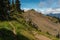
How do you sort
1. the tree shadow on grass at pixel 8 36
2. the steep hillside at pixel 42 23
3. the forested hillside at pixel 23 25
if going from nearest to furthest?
the tree shadow on grass at pixel 8 36, the forested hillside at pixel 23 25, the steep hillside at pixel 42 23

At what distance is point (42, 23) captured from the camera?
93062 mm

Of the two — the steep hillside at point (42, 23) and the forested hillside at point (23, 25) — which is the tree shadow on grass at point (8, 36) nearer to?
the forested hillside at point (23, 25)

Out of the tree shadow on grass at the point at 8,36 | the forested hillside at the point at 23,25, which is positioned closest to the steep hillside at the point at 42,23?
the forested hillside at the point at 23,25

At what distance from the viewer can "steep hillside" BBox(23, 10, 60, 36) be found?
87425mm

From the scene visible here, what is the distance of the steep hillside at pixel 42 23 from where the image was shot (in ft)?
287

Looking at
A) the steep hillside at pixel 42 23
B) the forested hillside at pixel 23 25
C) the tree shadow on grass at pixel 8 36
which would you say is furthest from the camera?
the steep hillside at pixel 42 23

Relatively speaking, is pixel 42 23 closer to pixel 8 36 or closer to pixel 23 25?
pixel 23 25

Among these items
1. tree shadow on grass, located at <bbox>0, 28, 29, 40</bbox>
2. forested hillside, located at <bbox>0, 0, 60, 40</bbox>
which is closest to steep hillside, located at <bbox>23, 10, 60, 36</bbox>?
forested hillside, located at <bbox>0, 0, 60, 40</bbox>

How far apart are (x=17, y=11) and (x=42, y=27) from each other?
19.3 metres

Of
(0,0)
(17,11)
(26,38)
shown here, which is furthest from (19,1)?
(26,38)

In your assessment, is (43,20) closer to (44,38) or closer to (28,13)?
(28,13)

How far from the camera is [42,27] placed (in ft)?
290

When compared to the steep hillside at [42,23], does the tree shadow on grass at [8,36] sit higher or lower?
higher

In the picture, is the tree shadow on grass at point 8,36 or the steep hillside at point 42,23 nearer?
the tree shadow on grass at point 8,36
